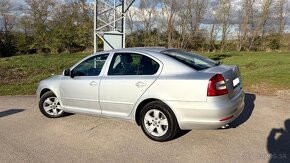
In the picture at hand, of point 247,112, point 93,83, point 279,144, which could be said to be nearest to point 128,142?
point 93,83

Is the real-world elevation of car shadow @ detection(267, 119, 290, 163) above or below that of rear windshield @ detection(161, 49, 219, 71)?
below

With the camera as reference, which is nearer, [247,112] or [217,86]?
[217,86]

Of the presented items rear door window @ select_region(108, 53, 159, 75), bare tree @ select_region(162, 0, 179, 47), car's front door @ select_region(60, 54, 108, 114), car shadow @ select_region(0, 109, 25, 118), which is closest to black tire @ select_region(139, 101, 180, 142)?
rear door window @ select_region(108, 53, 159, 75)

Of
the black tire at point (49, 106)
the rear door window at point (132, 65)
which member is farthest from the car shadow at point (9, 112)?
the rear door window at point (132, 65)

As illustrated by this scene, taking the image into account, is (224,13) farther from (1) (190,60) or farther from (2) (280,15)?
(1) (190,60)

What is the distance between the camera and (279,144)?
4074 millimetres

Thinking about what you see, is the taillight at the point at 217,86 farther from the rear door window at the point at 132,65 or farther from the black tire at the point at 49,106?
the black tire at the point at 49,106

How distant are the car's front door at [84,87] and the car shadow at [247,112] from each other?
8.38ft

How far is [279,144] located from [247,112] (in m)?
1.77

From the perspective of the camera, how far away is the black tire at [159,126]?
13.6 feet

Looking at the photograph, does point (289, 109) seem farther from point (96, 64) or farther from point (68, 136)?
point (68, 136)

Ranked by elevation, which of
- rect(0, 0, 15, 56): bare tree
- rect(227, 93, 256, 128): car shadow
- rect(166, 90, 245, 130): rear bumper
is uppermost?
rect(0, 0, 15, 56): bare tree

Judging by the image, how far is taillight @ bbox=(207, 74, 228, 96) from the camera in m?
3.82

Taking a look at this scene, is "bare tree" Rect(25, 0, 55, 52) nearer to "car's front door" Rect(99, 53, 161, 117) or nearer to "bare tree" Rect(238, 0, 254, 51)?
"bare tree" Rect(238, 0, 254, 51)
